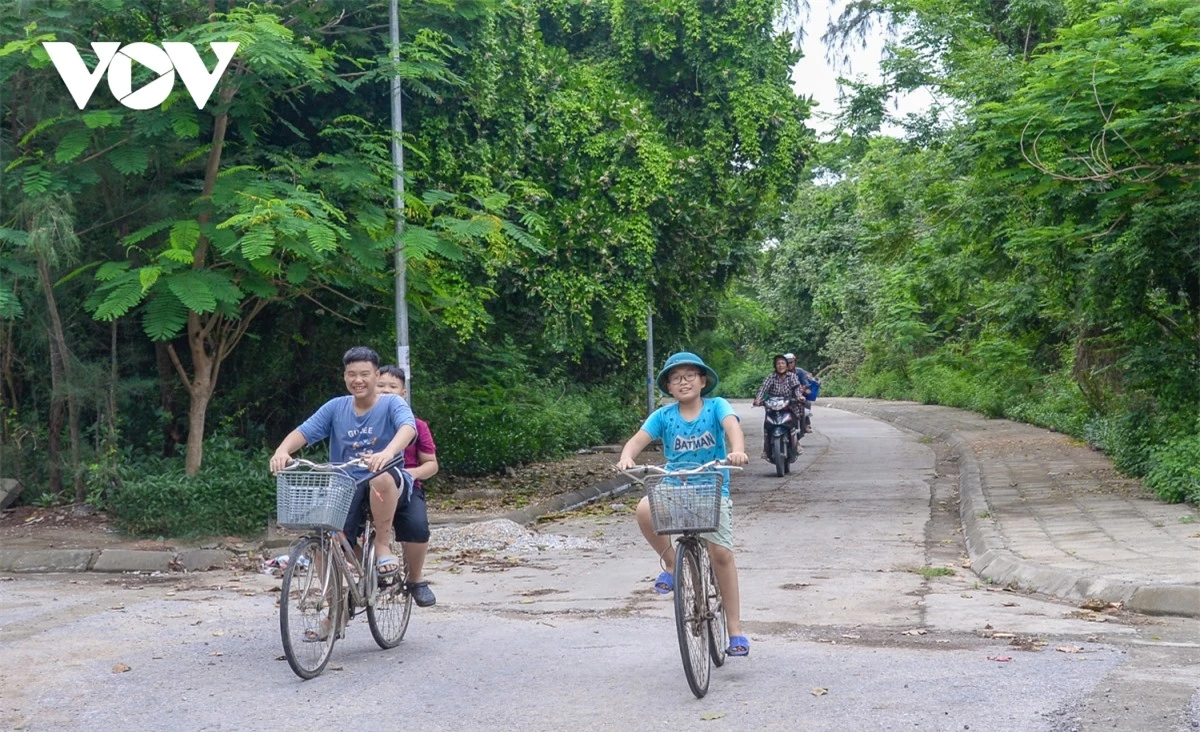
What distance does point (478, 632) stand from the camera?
8.52 m

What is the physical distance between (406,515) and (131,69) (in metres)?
7.10

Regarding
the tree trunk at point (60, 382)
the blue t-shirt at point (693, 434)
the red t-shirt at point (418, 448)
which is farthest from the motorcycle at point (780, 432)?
the blue t-shirt at point (693, 434)

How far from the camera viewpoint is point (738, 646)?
7.21m

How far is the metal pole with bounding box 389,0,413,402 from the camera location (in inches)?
564

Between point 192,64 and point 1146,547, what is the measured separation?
9.53m

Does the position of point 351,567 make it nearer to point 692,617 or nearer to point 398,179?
point 692,617

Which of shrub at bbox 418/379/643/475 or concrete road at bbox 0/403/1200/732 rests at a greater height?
shrub at bbox 418/379/643/475

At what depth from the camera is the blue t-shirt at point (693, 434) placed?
23.7 ft

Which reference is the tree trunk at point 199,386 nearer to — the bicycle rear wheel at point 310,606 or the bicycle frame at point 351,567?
the bicycle frame at point 351,567

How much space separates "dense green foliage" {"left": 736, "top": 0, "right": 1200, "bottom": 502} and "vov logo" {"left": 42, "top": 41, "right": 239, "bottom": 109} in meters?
8.14

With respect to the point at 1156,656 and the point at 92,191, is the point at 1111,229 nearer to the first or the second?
the point at 1156,656

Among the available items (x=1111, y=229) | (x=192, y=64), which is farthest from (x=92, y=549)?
(x=1111, y=229)

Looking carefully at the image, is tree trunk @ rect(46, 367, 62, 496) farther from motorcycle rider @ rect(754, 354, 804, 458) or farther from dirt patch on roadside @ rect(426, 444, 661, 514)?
motorcycle rider @ rect(754, 354, 804, 458)

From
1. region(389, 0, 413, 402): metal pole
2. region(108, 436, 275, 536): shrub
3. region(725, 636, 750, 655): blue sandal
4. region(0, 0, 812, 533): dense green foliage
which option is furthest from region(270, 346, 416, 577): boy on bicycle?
region(389, 0, 413, 402): metal pole
